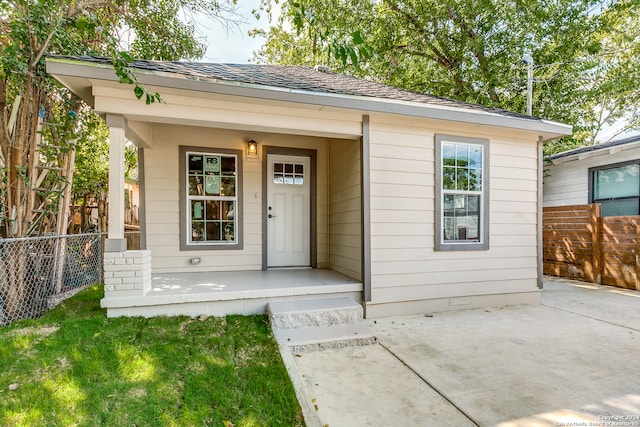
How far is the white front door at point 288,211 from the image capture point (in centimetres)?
524

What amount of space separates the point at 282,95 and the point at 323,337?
8.67ft

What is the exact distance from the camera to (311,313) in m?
3.40

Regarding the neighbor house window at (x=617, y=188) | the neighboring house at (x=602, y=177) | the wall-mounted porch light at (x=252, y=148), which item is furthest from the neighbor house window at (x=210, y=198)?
the neighbor house window at (x=617, y=188)

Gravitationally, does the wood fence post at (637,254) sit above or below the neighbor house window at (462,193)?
below

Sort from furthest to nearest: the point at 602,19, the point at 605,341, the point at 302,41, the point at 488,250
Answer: the point at 302,41
the point at 602,19
the point at 488,250
the point at 605,341

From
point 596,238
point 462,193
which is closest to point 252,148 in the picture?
point 462,193

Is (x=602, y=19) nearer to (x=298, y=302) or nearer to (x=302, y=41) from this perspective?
(x=302, y=41)

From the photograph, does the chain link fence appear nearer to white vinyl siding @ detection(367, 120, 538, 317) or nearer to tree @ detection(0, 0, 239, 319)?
tree @ detection(0, 0, 239, 319)

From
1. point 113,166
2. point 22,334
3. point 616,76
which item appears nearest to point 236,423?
point 22,334

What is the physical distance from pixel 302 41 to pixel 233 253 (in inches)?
364

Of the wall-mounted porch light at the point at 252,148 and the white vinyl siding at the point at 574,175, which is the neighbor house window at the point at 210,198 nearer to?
the wall-mounted porch light at the point at 252,148

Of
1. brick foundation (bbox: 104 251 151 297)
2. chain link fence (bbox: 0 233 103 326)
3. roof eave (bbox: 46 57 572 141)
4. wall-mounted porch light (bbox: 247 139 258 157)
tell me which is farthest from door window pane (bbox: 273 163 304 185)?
chain link fence (bbox: 0 233 103 326)

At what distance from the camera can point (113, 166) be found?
3211mm

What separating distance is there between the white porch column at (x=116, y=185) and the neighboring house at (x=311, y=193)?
1 centimetres
